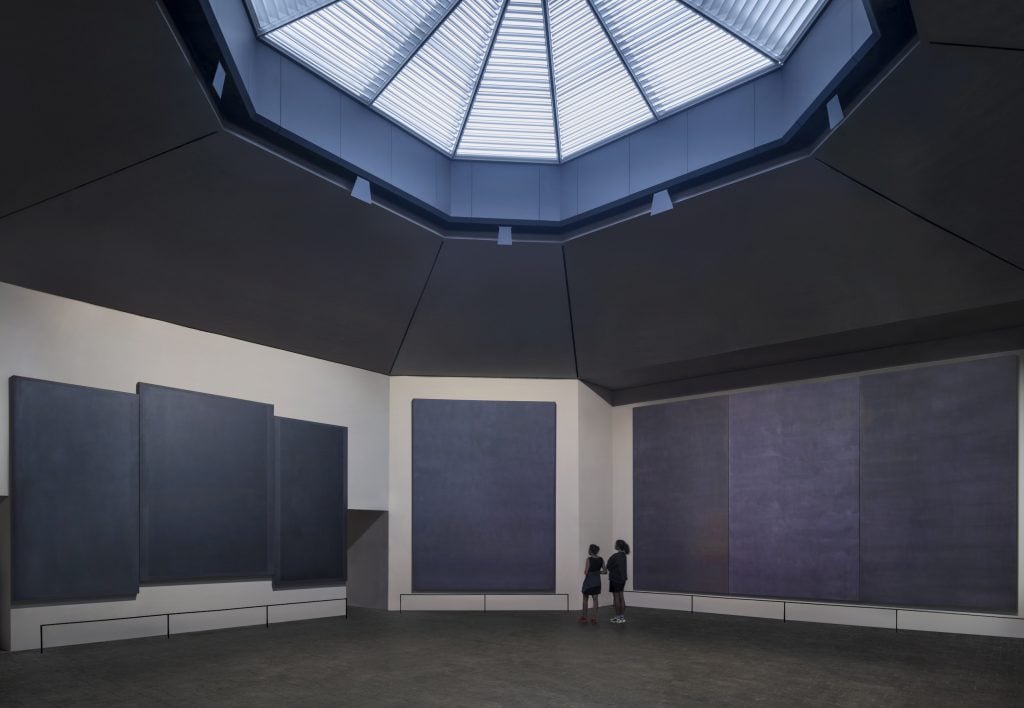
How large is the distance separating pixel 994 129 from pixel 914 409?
681cm

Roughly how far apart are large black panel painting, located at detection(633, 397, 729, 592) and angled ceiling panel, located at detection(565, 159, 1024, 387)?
2258mm

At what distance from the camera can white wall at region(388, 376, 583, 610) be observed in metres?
17.7

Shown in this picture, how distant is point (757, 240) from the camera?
515 inches

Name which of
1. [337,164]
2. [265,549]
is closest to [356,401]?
[265,549]

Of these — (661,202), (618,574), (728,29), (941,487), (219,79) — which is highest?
(728,29)

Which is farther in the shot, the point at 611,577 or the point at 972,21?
the point at 611,577

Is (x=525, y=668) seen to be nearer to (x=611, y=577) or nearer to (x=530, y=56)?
(x=611, y=577)

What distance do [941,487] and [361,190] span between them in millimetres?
11745

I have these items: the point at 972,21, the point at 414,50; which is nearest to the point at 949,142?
the point at 972,21

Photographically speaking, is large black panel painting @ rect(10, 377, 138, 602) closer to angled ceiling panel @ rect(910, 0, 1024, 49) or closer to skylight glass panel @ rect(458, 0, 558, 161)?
skylight glass panel @ rect(458, 0, 558, 161)

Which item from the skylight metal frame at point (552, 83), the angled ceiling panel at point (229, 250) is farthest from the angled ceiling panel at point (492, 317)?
the skylight metal frame at point (552, 83)

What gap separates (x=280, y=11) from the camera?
10922 mm

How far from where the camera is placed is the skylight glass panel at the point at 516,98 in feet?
40.9

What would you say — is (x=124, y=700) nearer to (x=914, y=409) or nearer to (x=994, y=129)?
(x=994, y=129)
